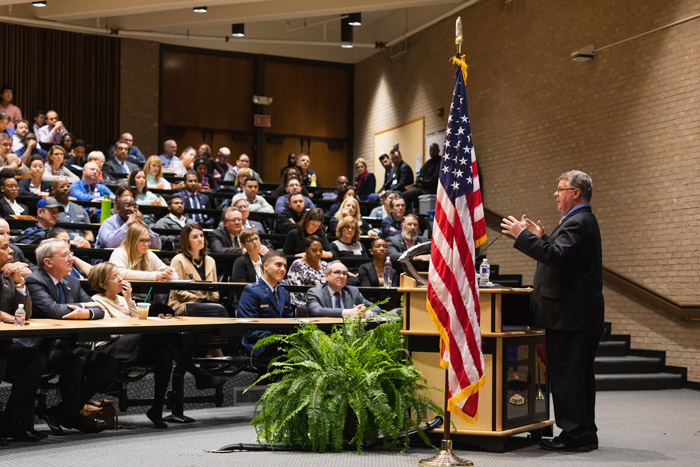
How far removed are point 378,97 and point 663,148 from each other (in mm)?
8788

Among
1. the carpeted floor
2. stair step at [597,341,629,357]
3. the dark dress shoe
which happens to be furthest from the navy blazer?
stair step at [597,341,629,357]

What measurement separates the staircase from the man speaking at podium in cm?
383

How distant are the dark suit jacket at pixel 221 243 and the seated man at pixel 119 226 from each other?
1.85 feet

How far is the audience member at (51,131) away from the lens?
14.3 meters

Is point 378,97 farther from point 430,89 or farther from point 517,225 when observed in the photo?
point 517,225

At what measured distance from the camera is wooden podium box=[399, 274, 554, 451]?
187 inches

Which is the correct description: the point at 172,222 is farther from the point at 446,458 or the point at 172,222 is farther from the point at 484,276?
the point at 446,458

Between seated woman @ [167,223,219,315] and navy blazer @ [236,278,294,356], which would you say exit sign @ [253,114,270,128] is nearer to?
seated woman @ [167,223,219,315]

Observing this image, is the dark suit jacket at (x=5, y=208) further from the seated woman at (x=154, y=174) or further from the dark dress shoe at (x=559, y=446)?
the dark dress shoe at (x=559, y=446)

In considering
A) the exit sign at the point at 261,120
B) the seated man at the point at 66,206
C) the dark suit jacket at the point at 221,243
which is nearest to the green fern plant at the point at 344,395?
the dark suit jacket at the point at 221,243

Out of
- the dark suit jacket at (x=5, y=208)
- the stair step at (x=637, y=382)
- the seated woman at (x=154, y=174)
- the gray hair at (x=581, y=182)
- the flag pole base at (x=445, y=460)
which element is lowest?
the stair step at (x=637, y=382)

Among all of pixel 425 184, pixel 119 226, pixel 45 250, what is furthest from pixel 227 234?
pixel 425 184

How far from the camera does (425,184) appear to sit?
13742 mm

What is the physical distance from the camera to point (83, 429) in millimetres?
5402
